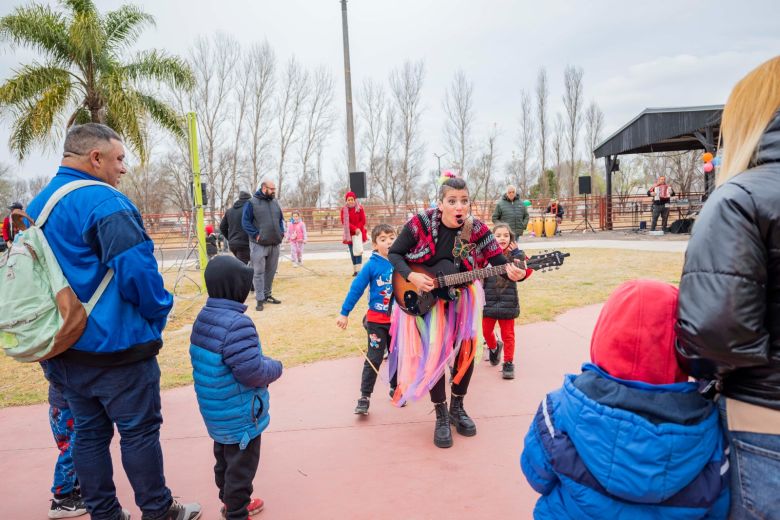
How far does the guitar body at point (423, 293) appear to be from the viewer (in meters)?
3.48

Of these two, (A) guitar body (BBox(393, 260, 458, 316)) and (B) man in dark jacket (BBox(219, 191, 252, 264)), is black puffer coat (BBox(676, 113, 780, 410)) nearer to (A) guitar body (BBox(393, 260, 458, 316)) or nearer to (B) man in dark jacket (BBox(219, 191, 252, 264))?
(A) guitar body (BBox(393, 260, 458, 316))

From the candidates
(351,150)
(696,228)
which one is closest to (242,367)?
(696,228)

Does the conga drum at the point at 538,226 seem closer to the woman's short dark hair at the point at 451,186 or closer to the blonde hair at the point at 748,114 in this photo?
the woman's short dark hair at the point at 451,186

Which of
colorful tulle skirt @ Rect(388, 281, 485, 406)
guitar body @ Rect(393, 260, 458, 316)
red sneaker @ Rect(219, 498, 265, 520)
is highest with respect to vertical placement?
guitar body @ Rect(393, 260, 458, 316)

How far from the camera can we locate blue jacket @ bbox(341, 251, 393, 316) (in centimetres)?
409

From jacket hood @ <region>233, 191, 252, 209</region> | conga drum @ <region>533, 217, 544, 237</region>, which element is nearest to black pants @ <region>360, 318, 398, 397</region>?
jacket hood @ <region>233, 191, 252, 209</region>

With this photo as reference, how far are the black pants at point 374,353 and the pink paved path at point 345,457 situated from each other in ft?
Result: 0.70

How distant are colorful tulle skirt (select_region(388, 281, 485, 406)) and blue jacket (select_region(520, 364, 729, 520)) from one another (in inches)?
75.2

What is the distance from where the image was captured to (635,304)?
1.52m

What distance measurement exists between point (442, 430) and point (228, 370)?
163 cm

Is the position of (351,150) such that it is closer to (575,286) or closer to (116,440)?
(575,286)

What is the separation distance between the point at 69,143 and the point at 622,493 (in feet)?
9.11

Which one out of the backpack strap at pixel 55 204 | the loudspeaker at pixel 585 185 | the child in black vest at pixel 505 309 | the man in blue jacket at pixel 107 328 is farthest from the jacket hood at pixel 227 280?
the loudspeaker at pixel 585 185

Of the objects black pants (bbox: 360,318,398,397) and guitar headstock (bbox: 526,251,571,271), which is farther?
black pants (bbox: 360,318,398,397)
